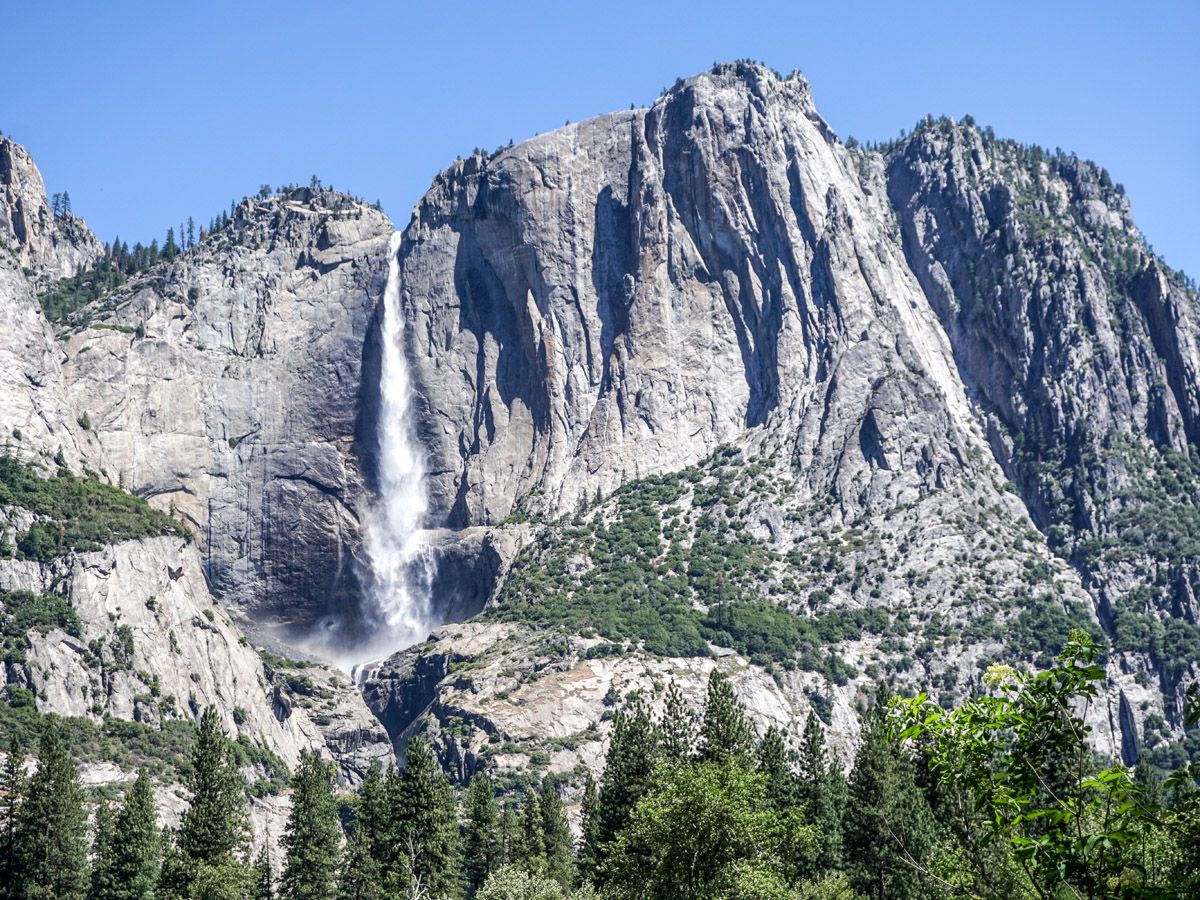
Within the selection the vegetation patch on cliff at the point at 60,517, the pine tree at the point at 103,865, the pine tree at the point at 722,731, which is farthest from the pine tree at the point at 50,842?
the vegetation patch on cliff at the point at 60,517

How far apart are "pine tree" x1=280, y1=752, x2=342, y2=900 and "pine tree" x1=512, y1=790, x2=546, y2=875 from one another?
45.1 feet

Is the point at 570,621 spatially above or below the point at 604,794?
above

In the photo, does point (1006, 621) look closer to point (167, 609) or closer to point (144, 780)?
point (167, 609)

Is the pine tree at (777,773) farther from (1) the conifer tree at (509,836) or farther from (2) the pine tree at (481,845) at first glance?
(2) the pine tree at (481,845)

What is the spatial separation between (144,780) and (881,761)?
50478 mm

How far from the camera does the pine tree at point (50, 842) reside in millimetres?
97438

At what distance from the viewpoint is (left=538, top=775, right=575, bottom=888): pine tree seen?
110 metres

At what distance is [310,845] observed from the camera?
11219 centimetres

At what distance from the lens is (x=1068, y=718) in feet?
68.0

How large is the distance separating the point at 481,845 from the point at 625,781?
2054 centimetres

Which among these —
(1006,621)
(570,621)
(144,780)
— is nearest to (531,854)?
(144,780)

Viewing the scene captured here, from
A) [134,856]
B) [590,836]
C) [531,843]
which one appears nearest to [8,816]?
[134,856]

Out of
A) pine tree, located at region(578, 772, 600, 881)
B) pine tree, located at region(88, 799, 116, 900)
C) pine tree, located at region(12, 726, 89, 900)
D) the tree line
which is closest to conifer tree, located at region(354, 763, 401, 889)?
the tree line

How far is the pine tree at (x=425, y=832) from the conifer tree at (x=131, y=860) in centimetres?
1636
